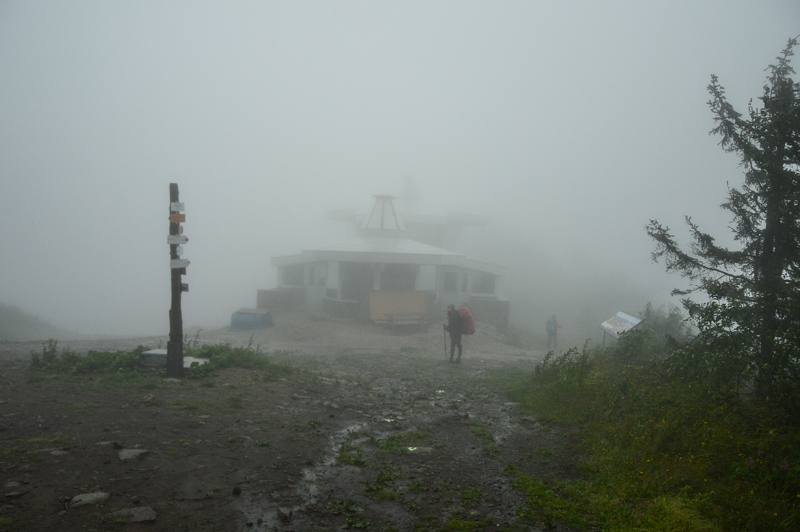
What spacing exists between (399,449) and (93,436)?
12.2 ft

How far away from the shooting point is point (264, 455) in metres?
6.18

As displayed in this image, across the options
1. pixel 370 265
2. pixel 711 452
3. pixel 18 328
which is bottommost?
pixel 18 328

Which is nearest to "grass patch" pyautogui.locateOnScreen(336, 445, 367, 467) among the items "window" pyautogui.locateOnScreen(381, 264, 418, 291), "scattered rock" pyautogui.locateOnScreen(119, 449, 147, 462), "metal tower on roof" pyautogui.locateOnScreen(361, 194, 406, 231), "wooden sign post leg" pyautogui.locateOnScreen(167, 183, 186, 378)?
"scattered rock" pyautogui.locateOnScreen(119, 449, 147, 462)

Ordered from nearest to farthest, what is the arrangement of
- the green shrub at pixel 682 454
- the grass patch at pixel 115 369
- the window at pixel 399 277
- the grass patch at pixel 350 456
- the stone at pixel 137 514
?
1. the stone at pixel 137 514
2. the green shrub at pixel 682 454
3. the grass patch at pixel 350 456
4. the grass patch at pixel 115 369
5. the window at pixel 399 277

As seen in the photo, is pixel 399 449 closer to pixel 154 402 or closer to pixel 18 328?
pixel 154 402

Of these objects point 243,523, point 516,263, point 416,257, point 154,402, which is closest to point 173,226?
point 154,402

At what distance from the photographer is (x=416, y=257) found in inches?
984

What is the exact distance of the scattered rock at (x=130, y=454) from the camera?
5531 mm

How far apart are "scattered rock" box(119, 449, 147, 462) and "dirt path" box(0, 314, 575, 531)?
7 cm

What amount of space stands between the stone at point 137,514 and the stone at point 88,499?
0.31 m

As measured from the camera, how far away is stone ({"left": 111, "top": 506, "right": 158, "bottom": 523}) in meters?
4.31

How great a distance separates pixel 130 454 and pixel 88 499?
111 centimetres

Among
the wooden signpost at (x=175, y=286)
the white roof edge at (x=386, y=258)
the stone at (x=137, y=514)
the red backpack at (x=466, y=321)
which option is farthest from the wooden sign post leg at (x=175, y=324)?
the white roof edge at (x=386, y=258)

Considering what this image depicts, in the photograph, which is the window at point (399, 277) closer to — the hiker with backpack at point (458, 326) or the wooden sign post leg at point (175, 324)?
the hiker with backpack at point (458, 326)
